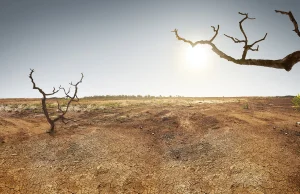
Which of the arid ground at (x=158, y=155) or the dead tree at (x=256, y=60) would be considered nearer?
the dead tree at (x=256, y=60)

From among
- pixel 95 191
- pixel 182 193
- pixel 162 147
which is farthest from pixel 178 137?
pixel 95 191

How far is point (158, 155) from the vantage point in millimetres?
15969

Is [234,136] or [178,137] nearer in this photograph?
[234,136]

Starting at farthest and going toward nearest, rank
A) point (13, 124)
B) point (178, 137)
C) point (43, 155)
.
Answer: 1. point (13, 124)
2. point (178, 137)
3. point (43, 155)

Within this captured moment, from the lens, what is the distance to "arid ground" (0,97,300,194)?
41.2ft

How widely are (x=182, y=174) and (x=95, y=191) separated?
4872 millimetres

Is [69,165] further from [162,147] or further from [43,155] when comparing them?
[162,147]

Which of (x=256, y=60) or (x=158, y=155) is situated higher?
(x=256, y=60)

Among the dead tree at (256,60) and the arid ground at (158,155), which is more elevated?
the dead tree at (256,60)

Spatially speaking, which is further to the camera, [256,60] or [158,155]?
[158,155]

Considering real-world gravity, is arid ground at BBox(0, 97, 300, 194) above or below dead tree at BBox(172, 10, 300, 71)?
below

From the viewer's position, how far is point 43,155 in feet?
52.0

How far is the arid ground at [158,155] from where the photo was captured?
12.5 m

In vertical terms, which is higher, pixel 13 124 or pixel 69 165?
pixel 13 124
